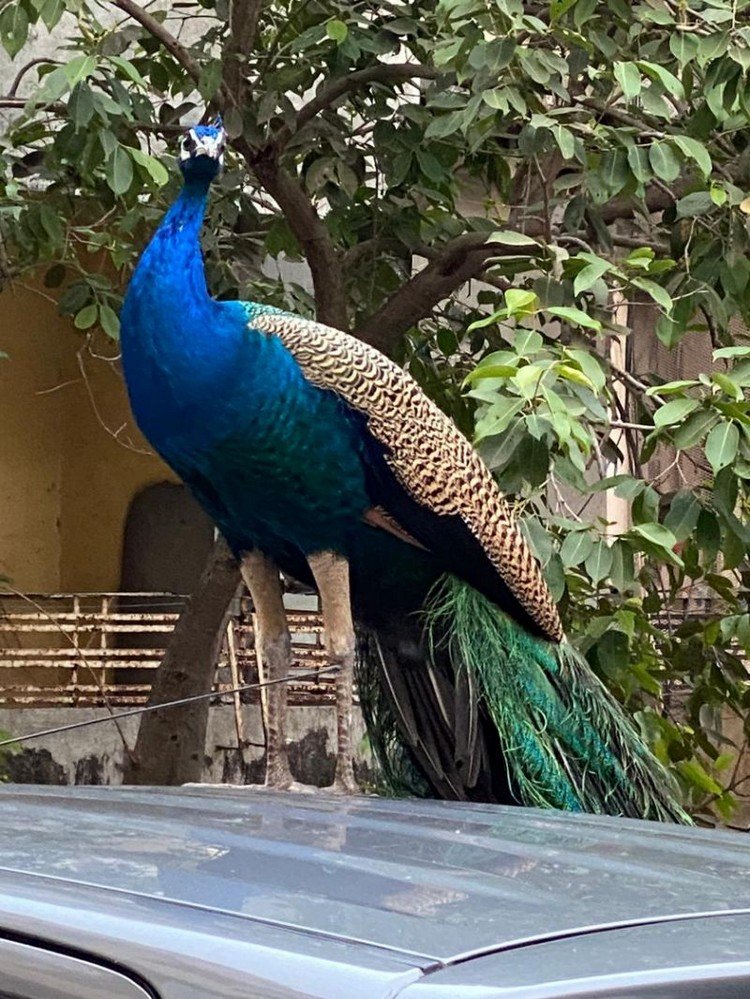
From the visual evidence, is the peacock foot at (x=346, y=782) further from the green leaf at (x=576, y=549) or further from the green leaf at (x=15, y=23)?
the green leaf at (x=15, y=23)

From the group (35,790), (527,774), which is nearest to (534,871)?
(35,790)

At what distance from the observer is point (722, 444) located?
3.60 meters

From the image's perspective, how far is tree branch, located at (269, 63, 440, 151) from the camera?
4.93m

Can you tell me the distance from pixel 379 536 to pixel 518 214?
1.90 metres

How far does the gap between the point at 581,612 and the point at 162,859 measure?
3286mm

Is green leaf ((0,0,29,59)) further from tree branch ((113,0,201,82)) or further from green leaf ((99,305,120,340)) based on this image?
green leaf ((99,305,120,340))

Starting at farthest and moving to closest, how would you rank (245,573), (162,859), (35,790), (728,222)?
1. (728,222)
2. (245,573)
3. (35,790)
4. (162,859)

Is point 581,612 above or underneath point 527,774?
above

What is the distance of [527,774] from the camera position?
3678 mm

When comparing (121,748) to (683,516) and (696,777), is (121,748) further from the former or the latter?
(683,516)

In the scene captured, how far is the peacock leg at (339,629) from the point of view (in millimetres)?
3754

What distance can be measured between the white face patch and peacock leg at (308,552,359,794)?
3.16 ft

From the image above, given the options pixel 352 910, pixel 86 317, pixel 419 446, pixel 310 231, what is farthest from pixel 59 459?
pixel 352 910

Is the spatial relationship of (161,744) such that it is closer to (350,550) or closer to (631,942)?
(350,550)
